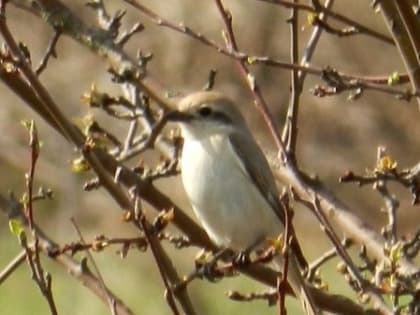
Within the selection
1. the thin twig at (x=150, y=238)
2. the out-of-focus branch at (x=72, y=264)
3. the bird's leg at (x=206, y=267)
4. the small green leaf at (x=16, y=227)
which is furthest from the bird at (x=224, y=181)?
the thin twig at (x=150, y=238)

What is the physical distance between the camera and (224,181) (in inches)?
207

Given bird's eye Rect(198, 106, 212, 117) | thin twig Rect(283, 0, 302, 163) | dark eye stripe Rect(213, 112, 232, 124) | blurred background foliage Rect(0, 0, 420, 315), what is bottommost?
thin twig Rect(283, 0, 302, 163)

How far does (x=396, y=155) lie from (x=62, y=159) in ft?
11.9

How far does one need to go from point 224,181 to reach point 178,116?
0.43 metres

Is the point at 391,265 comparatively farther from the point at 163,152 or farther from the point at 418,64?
the point at 163,152

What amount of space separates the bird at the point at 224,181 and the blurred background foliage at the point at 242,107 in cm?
803

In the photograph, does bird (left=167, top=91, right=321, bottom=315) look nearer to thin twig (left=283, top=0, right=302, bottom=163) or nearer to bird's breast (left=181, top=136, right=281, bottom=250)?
bird's breast (left=181, top=136, right=281, bottom=250)

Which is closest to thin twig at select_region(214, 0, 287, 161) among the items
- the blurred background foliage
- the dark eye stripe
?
the dark eye stripe

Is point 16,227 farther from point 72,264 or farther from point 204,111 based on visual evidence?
point 204,111

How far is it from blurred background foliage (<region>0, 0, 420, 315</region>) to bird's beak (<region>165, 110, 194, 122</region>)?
823 centimetres

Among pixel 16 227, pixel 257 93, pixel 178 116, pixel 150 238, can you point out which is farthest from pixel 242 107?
pixel 150 238

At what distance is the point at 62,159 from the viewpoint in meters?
12.9

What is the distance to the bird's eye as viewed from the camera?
532cm

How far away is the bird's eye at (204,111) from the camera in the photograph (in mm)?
5316
